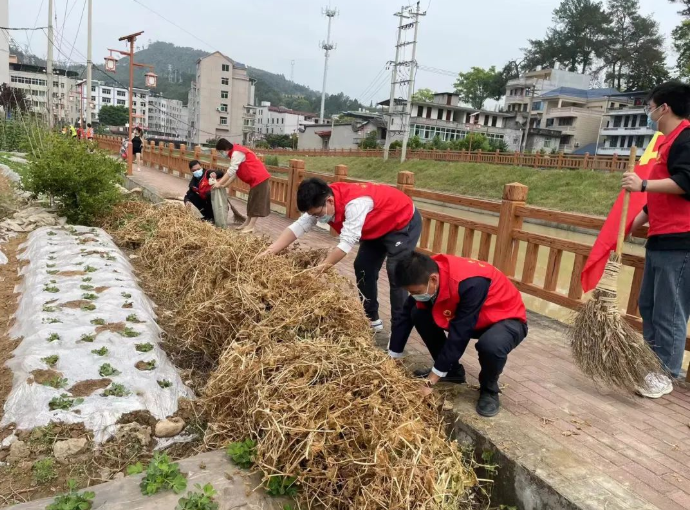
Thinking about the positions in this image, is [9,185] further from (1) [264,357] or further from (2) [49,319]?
(1) [264,357]

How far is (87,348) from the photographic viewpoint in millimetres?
3158

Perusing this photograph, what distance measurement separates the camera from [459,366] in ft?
9.91

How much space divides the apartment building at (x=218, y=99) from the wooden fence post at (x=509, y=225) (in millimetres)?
62967

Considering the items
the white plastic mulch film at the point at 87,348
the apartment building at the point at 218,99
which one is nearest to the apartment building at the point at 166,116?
the apartment building at the point at 218,99

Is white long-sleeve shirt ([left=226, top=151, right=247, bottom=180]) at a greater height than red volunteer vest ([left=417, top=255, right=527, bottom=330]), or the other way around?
white long-sleeve shirt ([left=226, top=151, right=247, bottom=180])

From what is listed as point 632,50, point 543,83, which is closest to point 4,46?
point 543,83

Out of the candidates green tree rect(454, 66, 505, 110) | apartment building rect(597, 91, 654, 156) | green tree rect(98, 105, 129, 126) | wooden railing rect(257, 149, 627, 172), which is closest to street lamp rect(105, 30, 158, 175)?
wooden railing rect(257, 149, 627, 172)

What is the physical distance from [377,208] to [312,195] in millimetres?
504

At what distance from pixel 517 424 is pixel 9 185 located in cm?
945

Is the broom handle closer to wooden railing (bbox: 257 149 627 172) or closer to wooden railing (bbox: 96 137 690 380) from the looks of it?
wooden railing (bbox: 96 137 690 380)

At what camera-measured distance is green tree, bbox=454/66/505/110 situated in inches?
2630

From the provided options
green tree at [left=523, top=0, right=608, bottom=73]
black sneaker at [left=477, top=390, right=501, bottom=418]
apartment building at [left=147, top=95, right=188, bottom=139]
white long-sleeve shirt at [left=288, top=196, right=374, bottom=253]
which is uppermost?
green tree at [left=523, top=0, right=608, bottom=73]

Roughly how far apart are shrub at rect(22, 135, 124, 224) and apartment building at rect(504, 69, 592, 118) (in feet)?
192

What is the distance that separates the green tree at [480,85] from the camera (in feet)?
219
